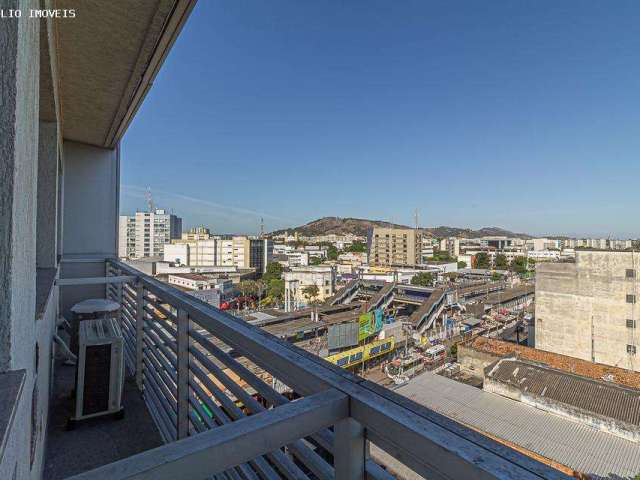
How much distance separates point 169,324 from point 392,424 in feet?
3.97

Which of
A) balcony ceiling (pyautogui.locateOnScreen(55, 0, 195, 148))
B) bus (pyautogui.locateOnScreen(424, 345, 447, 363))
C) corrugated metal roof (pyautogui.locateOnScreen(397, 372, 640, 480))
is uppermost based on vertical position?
balcony ceiling (pyautogui.locateOnScreen(55, 0, 195, 148))

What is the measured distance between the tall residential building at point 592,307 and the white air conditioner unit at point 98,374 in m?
14.3

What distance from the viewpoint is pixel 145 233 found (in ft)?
138

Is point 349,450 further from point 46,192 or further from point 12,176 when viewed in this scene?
point 46,192

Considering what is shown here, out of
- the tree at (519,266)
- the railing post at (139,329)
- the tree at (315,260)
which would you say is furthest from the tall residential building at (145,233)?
the railing post at (139,329)

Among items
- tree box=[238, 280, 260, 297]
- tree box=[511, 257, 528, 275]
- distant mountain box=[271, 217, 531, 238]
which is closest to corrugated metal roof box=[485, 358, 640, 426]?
tree box=[238, 280, 260, 297]

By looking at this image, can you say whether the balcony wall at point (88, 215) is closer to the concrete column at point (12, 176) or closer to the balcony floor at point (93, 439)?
the balcony floor at point (93, 439)

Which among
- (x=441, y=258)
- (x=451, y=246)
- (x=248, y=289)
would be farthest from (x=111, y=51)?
(x=451, y=246)

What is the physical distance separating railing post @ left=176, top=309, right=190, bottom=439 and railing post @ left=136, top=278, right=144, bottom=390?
2.33 ft

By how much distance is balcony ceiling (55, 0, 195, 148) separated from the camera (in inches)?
52.7

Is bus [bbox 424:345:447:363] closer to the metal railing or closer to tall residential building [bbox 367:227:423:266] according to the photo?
the metal railing

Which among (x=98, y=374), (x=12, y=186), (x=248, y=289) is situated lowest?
(x=248, y=289)

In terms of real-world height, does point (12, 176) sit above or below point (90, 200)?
below

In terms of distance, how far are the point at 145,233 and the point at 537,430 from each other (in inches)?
1702
